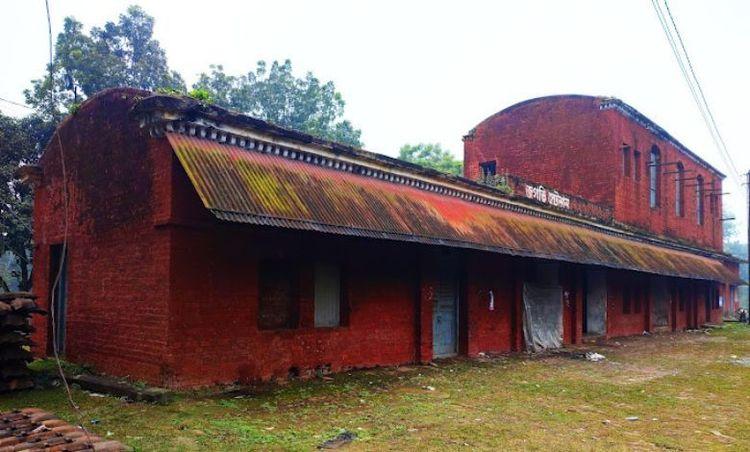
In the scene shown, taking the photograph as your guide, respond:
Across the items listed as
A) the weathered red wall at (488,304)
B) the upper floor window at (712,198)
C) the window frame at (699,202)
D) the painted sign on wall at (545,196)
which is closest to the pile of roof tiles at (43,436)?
the weathered red wall at (488,304)

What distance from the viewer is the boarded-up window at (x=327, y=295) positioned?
35.1ft

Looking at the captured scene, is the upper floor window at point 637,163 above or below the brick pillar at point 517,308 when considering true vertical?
above

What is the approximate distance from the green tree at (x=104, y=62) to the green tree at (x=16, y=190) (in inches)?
69.9

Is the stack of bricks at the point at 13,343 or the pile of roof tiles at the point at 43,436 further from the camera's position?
the stack of bricks at the point at 13,343

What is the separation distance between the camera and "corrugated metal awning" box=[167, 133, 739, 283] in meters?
8.28

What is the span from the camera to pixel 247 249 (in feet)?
30.7

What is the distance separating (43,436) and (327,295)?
564 centimetres

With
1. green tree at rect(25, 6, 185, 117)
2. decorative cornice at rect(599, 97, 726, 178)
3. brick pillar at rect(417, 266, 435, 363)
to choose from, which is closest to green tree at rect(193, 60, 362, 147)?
green tree at rect(25, 6, 185, 117)

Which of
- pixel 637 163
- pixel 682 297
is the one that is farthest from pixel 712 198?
pixel 637 163

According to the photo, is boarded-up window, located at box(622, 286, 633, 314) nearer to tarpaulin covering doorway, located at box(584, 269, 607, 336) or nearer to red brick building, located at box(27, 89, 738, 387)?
tarpaulin covering doorway, located at box(584, 269, 607, 336)

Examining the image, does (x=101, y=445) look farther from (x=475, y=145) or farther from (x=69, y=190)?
(x=475, y=145)

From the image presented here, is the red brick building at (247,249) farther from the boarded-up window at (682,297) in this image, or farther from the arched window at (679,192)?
the arched window at (679,192)

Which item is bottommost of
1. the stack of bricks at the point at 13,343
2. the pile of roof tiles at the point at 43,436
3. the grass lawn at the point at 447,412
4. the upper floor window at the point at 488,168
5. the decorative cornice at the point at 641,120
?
the grass lawn at the point at 447,412

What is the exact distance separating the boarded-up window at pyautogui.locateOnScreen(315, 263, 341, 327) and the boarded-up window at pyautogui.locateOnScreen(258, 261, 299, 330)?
604mm
